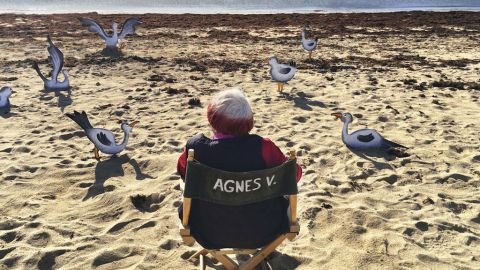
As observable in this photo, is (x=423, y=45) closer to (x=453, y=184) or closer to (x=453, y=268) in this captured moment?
(x=453, y=184)

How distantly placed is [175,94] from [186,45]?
678 cm

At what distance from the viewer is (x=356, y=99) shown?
27.8 ft

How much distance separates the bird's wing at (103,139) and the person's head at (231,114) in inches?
129

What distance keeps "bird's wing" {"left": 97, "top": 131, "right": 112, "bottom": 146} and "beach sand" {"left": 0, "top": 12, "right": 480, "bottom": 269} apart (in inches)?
10.7

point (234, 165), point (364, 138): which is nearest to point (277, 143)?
point (364, 138)

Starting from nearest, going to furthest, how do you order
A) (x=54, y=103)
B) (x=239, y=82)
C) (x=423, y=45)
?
(x=54, y=103)
(x=239, y=82)
(x=423, y=45)

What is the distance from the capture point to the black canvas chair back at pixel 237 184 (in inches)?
103

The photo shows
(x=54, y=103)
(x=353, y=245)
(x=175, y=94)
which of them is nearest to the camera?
(x=353, y=245)

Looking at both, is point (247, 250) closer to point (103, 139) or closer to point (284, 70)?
point (103, 139)

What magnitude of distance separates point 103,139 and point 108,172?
0.47 m

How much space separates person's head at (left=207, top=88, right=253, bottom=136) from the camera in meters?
2.67

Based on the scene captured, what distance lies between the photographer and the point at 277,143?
631cm

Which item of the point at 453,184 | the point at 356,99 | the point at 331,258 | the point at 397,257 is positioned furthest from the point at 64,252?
the point at 356,99

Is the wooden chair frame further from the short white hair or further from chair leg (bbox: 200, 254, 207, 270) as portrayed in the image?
the short white hair
